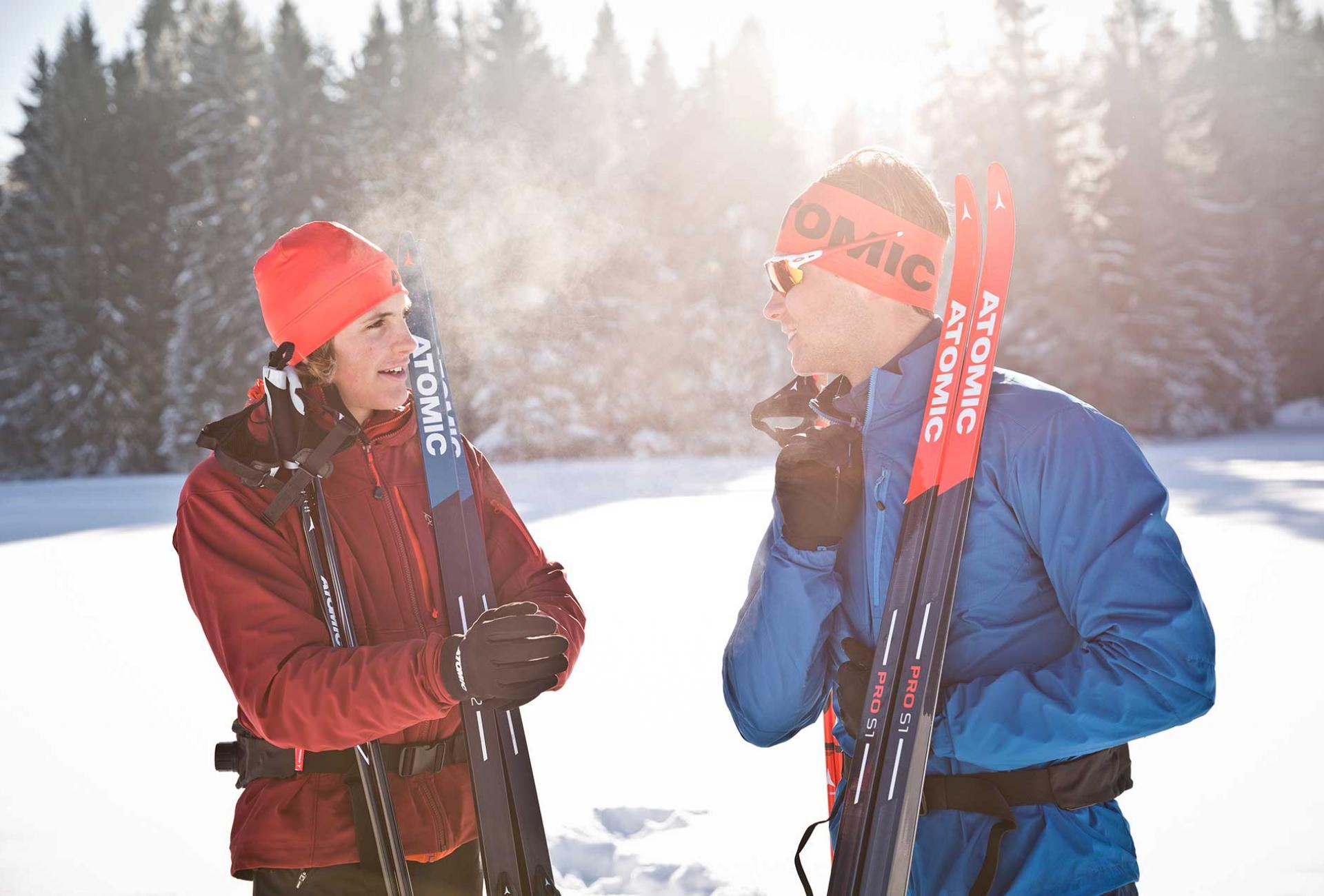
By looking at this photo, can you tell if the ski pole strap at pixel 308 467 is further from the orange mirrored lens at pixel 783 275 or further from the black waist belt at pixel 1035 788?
the black waist belt at pixel 1035 788

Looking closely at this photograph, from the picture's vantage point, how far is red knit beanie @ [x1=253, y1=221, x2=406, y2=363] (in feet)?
6.00

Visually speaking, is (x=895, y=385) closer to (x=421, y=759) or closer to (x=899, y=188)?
(x=899, y=188)

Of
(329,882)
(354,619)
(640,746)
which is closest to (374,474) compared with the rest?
(354,619)

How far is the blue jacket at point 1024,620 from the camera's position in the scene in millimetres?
1397

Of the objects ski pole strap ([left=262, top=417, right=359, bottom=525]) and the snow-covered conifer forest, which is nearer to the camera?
ski pole strap ([left=262, top=417, right=359, bottom=525])

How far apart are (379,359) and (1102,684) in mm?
1444

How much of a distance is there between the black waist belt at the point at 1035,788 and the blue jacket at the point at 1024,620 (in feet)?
0.08

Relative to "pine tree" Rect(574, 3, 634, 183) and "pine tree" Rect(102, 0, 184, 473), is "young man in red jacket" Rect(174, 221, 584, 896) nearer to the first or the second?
"pine tree" Rect(102, 0, 184, 473)

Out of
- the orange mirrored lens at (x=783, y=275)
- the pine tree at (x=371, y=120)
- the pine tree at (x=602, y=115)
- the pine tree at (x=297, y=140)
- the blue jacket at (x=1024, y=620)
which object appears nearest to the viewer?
the blue jacket at (x=1024, y=620)

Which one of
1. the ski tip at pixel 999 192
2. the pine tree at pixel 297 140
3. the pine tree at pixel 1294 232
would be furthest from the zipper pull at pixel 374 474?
the pine tree at pixel 1294 232

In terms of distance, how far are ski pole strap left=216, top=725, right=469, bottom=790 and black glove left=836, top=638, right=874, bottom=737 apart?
2.68 feet

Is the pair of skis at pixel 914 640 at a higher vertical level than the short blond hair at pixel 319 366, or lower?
lower

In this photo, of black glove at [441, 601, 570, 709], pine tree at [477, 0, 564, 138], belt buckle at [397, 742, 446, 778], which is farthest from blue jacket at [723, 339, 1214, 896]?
pine tree at [477, 0, 564, 138]

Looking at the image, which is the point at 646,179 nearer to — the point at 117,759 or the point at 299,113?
the point at 299,113
